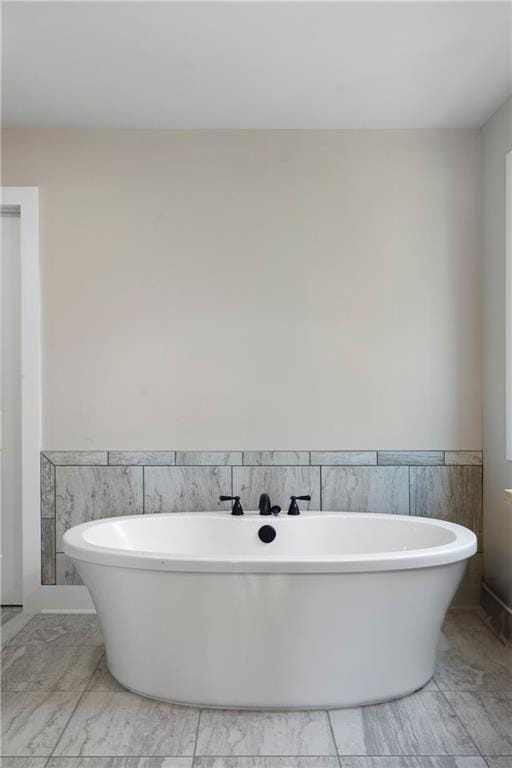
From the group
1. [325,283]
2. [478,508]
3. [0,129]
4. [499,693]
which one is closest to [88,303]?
[0,129]

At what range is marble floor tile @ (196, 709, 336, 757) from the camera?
2.12 metres

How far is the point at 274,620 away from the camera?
2322mm

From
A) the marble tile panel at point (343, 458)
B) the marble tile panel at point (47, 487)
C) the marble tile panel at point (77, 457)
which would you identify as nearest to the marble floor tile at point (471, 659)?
the marble tile panel at point (343, 458)

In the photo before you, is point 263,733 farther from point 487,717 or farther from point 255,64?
point 255,64

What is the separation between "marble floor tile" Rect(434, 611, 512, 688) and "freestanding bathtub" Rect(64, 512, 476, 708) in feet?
0.74

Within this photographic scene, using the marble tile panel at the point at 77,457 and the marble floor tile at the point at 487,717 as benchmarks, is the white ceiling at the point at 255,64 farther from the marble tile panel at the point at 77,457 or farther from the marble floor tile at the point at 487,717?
the marble floor tile at the point at 487,717

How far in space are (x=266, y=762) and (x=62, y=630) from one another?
1.49 metres

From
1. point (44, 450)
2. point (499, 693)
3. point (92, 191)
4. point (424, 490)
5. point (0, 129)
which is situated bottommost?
point (499, 693)

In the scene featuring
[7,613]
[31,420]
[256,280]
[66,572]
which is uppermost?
[256,280]

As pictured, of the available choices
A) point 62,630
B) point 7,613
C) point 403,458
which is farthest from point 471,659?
point 7,613

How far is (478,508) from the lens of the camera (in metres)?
3.47

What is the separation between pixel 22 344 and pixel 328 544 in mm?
1867

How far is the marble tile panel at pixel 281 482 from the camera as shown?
136 inches

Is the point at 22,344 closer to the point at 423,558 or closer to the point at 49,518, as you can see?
the point at 49,518
